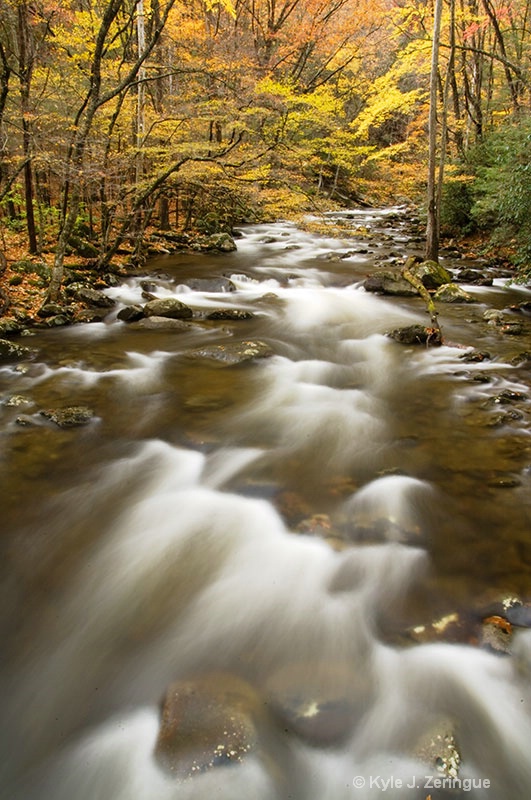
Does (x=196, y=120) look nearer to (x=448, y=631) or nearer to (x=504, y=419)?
(x=504, y=419)

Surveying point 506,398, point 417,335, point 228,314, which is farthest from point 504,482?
point 228,314

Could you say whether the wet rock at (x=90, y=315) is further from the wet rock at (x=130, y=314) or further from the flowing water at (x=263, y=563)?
the flowing water at (x=263, y=563)

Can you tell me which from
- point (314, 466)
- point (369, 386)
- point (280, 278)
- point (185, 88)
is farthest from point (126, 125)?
point (314, 466)

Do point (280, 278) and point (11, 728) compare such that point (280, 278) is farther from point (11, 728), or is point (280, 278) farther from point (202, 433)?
point (11, 728)

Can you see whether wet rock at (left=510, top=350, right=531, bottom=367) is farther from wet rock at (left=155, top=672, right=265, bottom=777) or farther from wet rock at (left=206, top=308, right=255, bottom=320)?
wet rock at (left=155, top=672, right=265, bottom=777)

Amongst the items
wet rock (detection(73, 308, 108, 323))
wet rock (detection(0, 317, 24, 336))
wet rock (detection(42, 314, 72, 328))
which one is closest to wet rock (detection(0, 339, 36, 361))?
wet rock (detection(0, 317, 24, 336))

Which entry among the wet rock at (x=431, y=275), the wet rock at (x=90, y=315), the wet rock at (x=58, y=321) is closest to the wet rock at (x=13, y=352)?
the wet rock at (x=58, y=321)

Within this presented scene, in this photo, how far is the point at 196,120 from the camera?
12.8m

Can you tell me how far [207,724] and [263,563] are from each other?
53.7 inches

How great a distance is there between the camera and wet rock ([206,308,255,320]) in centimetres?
1027

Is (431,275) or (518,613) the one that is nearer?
(518,613)

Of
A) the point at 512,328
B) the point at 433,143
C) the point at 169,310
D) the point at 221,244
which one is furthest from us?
the point at 221,244

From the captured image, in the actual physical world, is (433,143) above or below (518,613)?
above

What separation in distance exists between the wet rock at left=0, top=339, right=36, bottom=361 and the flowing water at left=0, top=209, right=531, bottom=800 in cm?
29
